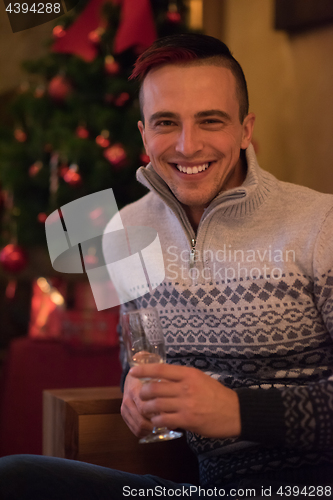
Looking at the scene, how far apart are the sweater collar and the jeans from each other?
492 millimetres

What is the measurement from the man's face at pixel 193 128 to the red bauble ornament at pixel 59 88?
954 millimetres

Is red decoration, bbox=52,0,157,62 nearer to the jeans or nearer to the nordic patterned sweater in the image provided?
the nordic patterned sweater

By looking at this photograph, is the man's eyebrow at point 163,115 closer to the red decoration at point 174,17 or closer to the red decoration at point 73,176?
the red decoration at point 73,176

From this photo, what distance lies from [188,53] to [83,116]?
1.00 meters

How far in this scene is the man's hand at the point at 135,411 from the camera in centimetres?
83

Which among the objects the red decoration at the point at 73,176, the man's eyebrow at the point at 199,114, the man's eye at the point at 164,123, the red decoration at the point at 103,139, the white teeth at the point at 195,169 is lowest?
the red decoration at the point at 73,176

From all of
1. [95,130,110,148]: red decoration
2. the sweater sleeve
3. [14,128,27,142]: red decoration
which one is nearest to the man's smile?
the sweater sleeve

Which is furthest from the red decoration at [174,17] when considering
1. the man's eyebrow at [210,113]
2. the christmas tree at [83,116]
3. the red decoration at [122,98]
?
the man's eyebrow at [210,113]

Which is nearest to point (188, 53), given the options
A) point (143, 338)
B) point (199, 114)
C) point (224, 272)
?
point (199, 114)

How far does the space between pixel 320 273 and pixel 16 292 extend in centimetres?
199

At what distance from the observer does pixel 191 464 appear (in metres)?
1.14

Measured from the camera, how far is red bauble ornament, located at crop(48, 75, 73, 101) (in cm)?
186

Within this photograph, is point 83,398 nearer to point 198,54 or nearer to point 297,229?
point 297,229

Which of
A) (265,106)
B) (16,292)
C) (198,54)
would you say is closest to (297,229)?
(198,54)
